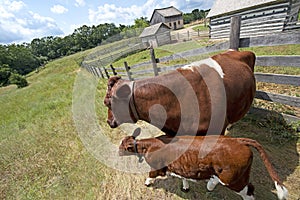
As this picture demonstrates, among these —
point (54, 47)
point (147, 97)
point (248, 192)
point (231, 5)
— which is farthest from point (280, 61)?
point (54, 47)

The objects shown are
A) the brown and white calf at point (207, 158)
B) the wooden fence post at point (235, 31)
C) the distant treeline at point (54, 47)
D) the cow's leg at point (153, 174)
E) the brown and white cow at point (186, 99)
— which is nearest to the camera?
the brown and white calf at point (207, 158)

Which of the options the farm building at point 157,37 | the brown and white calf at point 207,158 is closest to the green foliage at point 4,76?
the farm building at point 157,37

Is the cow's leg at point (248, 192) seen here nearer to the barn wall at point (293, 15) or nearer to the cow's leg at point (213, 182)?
the cow's leg at point (213, 182)

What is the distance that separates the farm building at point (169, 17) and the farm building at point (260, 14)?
27.3 meters

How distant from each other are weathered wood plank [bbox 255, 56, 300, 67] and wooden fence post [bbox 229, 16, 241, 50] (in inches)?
17.8

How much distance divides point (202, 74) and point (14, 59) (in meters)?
63.0

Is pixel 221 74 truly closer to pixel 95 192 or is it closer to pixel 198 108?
pixel 198 108

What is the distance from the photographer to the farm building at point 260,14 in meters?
10.7

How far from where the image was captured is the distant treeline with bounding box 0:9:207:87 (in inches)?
1860

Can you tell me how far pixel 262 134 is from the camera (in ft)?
9.84

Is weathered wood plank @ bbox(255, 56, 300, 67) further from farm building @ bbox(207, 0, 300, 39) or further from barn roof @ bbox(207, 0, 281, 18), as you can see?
barn roof @ bbox(207, 0, 281, 18)

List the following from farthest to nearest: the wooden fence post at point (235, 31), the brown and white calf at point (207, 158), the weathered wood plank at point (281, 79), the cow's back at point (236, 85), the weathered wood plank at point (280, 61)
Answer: the wooden fence post at point (235, 31) → the weathered wood plank at point (281, 79) → the weathered wood plank at point (280, 61) → the cow's back at point (236, 85) → the brown and white calf at point (207, 158)

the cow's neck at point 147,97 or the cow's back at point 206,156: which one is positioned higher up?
the cow's neck at point 147,97

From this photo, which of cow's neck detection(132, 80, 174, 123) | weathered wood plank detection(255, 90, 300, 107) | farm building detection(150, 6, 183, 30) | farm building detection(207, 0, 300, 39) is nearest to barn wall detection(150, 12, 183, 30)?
farm building detection(150, 6, 183, 30)
